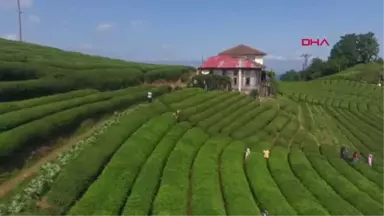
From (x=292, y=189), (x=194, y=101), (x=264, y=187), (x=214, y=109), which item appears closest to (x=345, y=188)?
(x=292, y=189)

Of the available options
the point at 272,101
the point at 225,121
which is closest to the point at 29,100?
the point at 225,121

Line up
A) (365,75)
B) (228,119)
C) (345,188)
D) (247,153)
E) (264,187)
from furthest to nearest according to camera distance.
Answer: (365,75) → (228,119) → (247,153) → (345,188) → (264,187)

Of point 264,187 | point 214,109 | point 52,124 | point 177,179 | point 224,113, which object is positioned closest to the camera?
point 177,179

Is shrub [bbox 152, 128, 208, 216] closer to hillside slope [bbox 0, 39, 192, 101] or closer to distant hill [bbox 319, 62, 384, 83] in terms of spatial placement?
hillside slope [bbox 0, 39, 192, 101]

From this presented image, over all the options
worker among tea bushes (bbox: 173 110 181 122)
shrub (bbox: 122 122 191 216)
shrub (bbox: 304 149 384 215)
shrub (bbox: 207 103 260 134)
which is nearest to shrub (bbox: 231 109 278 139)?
shrub (bbox: 207 103 260 134)

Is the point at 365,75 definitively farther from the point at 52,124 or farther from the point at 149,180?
the point at 149,180

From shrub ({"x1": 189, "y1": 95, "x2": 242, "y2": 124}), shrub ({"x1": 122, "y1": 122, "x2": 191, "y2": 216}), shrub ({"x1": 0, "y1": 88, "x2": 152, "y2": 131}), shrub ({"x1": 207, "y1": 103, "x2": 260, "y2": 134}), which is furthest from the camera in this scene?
shrub ({"x1": 189, "y1": 95, "x2": 242, "y2": 124})

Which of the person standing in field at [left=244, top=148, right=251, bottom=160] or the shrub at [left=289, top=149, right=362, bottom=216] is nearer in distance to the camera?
the shrub at [left=289, top=149, right=362, bottom=216]
